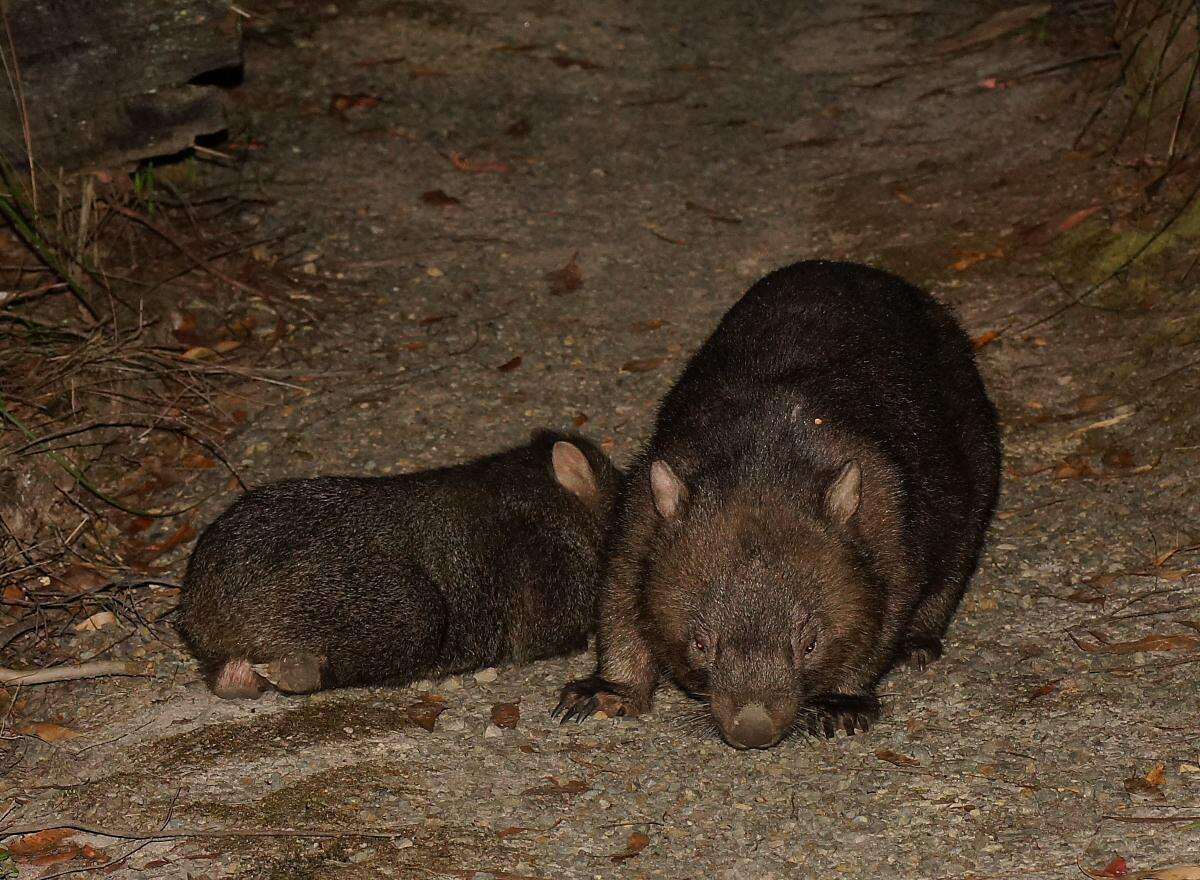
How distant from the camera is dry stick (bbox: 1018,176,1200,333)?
6.92m

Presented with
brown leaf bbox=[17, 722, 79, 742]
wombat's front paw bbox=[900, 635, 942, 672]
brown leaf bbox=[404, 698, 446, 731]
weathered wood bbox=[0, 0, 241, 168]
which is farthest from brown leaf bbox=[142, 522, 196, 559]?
wombat's front paw bbox=[900, 635, 942, 672]

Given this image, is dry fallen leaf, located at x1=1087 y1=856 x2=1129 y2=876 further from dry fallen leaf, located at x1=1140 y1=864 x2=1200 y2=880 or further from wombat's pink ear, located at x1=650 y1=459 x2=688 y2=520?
wombat's pink ear, located at x1=650 y1=459 x2=688 y2=520

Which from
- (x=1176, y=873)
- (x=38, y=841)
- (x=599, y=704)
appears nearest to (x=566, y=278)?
(x=599, y=704)

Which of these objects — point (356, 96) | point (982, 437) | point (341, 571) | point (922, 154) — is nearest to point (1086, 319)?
point (982, 437)

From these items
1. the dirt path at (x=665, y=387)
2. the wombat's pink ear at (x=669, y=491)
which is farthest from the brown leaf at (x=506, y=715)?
the wombat's pink ear at (x=669, y=491)

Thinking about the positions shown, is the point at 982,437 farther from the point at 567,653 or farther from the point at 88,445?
the point at 88,445

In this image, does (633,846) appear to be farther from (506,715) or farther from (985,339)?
(985,339)

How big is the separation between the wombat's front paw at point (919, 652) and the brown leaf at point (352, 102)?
5.88 meters

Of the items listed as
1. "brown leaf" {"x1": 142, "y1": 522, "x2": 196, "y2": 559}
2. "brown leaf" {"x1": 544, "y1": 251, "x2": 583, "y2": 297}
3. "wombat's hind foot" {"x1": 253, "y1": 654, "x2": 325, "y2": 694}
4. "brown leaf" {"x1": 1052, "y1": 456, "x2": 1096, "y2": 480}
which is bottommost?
"brown leaf" {"x1": 142, "y1": 522, "x2": 196, "y2": 559}

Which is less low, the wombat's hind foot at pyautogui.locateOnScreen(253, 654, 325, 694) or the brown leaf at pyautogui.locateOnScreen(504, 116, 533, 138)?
the brown leaf at pyautogui.locateOnScreen(504, 116, 533, 138)

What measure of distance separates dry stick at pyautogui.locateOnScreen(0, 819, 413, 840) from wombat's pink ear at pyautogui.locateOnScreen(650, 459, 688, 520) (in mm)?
1304

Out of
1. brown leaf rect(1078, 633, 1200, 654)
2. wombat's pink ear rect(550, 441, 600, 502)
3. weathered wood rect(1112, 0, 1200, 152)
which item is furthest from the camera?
weathered wood rect(1112, 0, 1200, 152)

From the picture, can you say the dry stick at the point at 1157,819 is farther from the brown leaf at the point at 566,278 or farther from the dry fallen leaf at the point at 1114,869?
the brown leaf at the point at 566,278

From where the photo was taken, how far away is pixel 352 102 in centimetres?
949
